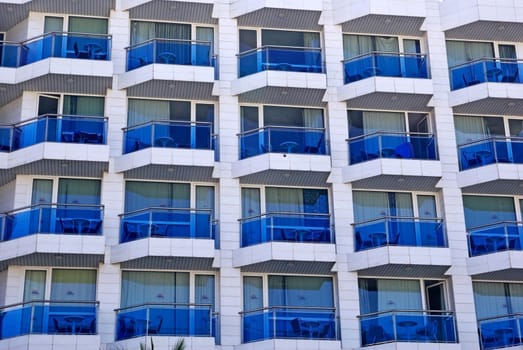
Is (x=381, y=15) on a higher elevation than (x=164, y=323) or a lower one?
higher

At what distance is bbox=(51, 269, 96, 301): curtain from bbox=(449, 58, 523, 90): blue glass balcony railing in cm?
1269

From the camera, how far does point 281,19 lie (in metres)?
29.8

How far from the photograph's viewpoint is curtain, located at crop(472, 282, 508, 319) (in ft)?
89.1

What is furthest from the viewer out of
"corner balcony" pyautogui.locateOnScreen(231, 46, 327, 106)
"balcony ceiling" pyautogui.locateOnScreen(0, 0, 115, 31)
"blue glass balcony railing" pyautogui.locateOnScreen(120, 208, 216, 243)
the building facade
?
"balcony ceiling" pyautogui.locateOnScreen(0, 0, 115, 31)

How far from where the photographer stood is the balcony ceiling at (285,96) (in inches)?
1121

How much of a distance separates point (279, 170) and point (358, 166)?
7.92 ft

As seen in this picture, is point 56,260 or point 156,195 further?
point 156,195

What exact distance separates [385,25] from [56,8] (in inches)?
413

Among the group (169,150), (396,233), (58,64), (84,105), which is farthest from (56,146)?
(396,233)

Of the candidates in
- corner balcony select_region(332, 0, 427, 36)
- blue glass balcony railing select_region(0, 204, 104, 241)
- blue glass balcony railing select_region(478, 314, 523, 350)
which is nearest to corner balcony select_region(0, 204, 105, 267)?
blue glass balcony railing select_region(0, 204, 104, 241)

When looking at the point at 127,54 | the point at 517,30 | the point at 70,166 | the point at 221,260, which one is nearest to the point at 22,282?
the point at 70,166

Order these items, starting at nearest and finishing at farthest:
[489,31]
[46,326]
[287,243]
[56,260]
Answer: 1. [46,326]
2. [56,260]
3. [287,243]
4. [489,31]

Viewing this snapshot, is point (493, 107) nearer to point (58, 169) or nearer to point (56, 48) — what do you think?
point (58, 169)

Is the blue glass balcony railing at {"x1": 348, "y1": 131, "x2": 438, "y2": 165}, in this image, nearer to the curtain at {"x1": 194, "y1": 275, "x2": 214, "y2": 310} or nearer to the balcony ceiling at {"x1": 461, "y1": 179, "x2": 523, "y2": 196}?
the balcony ceiling at {"x1": 461, "y1": 179, "x2": 523, "y2": 196}
